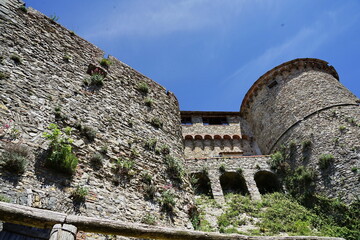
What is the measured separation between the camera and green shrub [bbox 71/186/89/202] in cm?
572

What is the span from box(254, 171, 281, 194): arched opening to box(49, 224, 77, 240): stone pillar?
12295 millimetres

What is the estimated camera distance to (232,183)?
47.3 feet

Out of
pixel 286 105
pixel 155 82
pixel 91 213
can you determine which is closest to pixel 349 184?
pixel 286 105

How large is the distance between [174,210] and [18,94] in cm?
511

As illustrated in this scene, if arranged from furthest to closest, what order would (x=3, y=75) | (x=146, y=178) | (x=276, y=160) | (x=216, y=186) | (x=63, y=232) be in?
(x=276, y=160)
(x=216, y=186)
(x=146, y=178)
(x=3, y=75)
(x=63, y=232)

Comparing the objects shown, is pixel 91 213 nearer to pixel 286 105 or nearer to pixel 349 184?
pixel 349 184

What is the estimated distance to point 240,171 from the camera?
45.7 feet

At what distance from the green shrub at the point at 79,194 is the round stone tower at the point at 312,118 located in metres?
10.4

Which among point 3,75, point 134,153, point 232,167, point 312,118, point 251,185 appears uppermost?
point 312,118

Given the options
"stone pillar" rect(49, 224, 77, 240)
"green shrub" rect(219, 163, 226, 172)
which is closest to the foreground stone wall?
"stone pillar" rect(49, 224, 77, 240)

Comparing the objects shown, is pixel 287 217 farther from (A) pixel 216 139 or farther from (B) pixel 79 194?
(A) pixel 216 139

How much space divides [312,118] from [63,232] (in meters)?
15.1

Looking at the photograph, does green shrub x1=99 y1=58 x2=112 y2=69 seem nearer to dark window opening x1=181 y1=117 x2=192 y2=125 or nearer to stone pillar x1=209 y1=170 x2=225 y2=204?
stone pillar x1=209 y1=170 x2=225 y2=204

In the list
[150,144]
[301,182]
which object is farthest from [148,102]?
[301,182]
